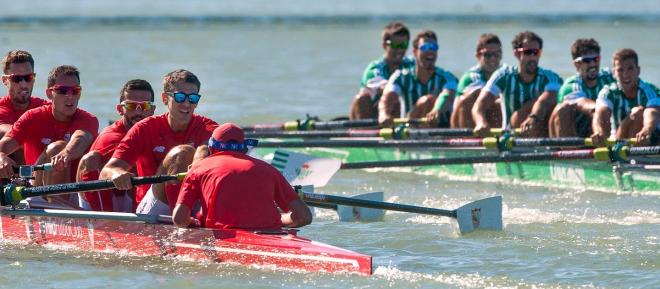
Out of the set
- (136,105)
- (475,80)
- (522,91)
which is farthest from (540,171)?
(136,105)

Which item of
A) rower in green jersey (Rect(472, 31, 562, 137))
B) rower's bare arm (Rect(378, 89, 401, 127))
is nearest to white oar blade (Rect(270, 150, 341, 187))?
rower in green jersey (Rect(472, 31, 562, 137))

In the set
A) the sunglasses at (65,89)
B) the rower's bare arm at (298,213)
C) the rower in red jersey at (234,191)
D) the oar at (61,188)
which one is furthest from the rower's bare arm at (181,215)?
the sunglasses at (65,89)

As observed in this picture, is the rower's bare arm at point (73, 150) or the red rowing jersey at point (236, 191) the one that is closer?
the red rowing jersey at point (236, 191)

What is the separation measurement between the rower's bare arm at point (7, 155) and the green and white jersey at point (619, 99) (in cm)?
520

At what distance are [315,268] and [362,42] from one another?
30217mm

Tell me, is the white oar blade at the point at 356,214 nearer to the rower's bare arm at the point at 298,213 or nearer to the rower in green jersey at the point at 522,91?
the rower's bare arm at the point at 298,213

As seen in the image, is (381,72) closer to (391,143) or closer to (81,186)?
(391,143)

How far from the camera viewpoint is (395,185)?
46.4 ft

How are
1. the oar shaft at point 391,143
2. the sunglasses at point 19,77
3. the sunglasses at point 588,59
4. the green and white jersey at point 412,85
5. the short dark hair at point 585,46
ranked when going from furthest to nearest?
the green and white jersey at point 412,85 < the oar shaft at point 391,143 < the sunglasses at point 588,59 < the short dark hair at point 585,46 < the sunglasses at point 19,77

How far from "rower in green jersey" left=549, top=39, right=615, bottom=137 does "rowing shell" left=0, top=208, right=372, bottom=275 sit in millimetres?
5223

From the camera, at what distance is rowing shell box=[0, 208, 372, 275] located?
8133 millimetres

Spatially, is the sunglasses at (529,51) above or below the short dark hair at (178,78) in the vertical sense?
above

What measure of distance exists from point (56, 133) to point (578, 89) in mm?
5129

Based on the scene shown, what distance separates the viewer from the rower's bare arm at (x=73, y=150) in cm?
964
